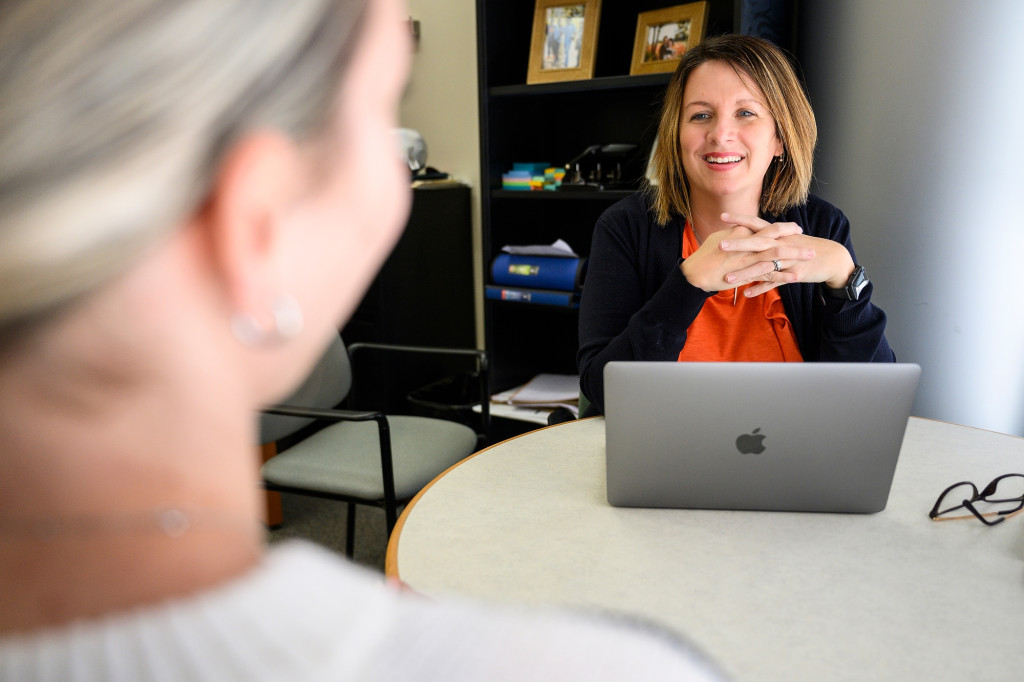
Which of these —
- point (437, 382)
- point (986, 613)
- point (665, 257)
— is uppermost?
point (665, 257)

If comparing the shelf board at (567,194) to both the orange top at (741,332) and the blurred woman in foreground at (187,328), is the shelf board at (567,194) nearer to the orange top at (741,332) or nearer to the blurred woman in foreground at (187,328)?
the orange top at (741,332)

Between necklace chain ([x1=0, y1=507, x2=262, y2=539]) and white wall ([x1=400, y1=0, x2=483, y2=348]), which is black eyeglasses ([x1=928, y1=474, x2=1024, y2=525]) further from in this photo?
white wall ([x1=400, y1=0, x2=483, y2=348])

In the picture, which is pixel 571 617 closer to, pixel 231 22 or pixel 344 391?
pixel 231 22

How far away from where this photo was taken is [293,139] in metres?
0.32

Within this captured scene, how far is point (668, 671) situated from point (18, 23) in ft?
1.21

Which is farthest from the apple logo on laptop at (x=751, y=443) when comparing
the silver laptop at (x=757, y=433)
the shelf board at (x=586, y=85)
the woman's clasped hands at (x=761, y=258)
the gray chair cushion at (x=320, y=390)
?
the shelf board at (x=586, y=85)

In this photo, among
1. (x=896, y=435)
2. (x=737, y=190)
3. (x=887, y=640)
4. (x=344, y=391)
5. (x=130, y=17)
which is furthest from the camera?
(x=344, y=391)

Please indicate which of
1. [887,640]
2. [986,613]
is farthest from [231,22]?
[986,613]

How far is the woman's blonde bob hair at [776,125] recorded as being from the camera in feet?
5.85

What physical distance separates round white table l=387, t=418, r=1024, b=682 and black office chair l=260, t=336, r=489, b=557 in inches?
27.2

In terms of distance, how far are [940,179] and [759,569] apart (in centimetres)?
142

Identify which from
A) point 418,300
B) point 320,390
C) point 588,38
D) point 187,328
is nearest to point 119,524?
point 187,328

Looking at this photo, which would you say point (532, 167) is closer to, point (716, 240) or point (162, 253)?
point (716, 240)

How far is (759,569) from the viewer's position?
3.35 ft
